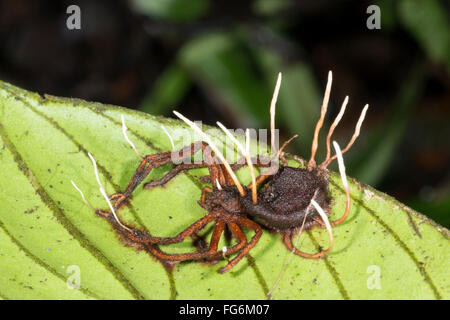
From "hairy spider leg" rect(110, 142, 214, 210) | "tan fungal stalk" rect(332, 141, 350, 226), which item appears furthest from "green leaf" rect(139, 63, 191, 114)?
"tan fungal stalk" rect(332, 141, 350, 226)

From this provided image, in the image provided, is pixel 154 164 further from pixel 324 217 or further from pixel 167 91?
pixel 167 91

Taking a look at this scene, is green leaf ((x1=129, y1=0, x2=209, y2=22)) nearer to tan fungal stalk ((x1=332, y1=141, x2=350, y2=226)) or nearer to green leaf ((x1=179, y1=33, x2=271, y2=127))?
green leaf ((x1=179, y1=33, x2=271, y2=127))

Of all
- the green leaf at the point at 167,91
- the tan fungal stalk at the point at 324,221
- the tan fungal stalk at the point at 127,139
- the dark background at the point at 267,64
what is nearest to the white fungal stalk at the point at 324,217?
the tan fungal stalk at the point at 324,221

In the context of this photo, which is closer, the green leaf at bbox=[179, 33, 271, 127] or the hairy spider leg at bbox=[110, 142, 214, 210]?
the hairy spider leg at bbox=[110, 142, 214, 210]

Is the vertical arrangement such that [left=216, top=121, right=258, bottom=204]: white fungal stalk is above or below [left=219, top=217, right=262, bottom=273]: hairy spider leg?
above

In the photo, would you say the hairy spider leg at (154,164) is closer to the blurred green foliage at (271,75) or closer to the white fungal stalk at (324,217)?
the white fungal stalk at (324,217)
